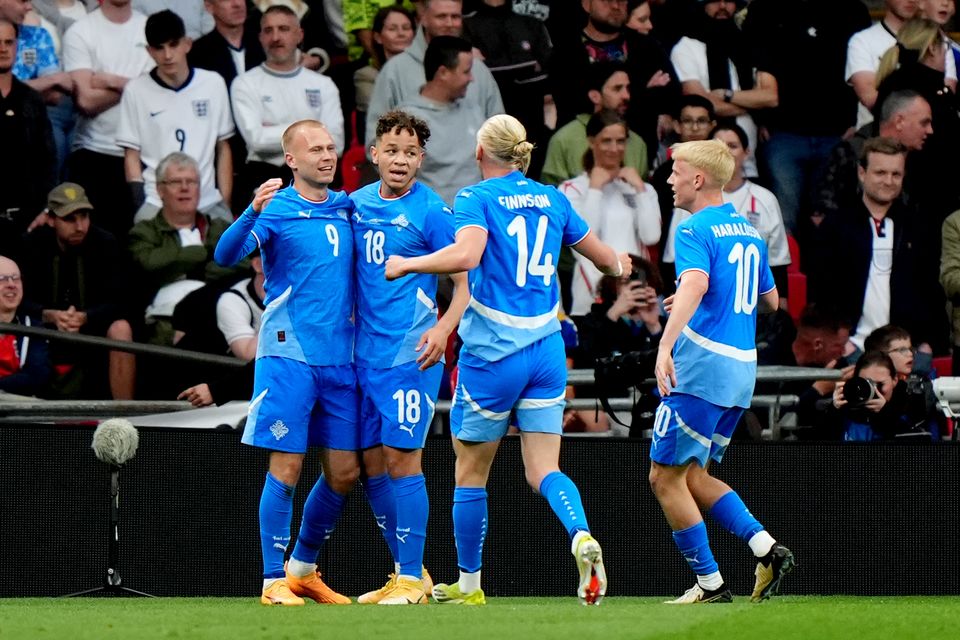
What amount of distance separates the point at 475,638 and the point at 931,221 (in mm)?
8200

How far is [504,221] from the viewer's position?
7.32 meters

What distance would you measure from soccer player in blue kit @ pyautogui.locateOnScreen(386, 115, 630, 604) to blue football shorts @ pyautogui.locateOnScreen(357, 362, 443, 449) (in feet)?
0.77

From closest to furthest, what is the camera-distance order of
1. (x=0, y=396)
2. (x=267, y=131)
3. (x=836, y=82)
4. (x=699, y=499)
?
A: (x=699, y=499)
(x=0, y=396)
(x=267, y=131)
(x=836, y=82)

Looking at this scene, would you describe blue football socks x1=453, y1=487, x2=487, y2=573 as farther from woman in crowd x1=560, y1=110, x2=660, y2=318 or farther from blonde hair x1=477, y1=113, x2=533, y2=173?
woman in crowd x1=560, y1=110, x2=660, y2=318

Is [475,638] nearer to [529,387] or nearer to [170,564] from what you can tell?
[529,387]

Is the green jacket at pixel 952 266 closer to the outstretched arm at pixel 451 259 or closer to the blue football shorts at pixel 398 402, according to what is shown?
the blue football shorts at pixel 398 402

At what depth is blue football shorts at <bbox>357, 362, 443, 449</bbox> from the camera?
7645 mm

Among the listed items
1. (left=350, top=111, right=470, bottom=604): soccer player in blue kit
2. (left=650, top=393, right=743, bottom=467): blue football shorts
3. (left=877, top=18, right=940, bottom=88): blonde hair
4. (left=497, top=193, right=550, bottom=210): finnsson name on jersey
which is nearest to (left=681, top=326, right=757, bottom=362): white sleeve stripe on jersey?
(left=650, top=393, right=743, bottom=467): blue football shorts

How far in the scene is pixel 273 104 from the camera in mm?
12594

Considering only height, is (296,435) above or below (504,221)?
below

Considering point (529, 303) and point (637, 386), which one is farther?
point (637, 386)

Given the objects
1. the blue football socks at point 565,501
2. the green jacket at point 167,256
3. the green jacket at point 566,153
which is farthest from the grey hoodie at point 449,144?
the blue football socks at point 565,501

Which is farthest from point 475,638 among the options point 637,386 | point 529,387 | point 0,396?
point 0,396

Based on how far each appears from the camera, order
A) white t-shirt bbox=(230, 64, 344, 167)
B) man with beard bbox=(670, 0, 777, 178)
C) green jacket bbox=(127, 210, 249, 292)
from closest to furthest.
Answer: green jacket bbox=(127, 210, 249, 292), white t-shirt bbox=(230, 64, 344, 167), man with beard bbox=(670, 0, 777, 178)
